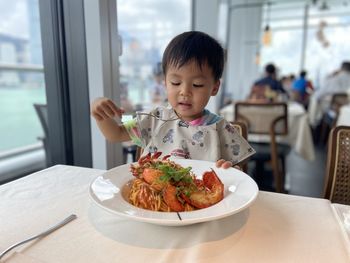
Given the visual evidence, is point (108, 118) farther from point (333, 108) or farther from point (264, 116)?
point (333, 108)

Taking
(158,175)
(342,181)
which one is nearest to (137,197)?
(158,175)

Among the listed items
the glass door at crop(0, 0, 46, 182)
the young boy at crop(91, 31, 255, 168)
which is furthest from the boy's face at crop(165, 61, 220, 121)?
the glass door at crop(0, 0, 46, 182)

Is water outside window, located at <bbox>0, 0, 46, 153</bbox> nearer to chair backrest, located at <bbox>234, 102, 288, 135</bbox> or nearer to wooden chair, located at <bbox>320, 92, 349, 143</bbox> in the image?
chair backrest, located at <bbox>234, 102, 288, 135</bbox>

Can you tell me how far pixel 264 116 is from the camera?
221 cm

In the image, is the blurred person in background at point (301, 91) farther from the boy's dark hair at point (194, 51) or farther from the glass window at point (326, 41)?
the boy's dark hair at point (194, 51)

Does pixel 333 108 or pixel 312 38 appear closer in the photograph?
pixel 333 108

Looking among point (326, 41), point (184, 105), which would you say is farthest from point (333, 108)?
point (326, 41)

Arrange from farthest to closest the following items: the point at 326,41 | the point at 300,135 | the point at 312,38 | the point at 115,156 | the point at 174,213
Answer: the point at 312,38 < the point at 326,41 < the point at 300,135 < the point at 115,156 < the point at 174,213

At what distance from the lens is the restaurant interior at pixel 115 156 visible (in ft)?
1.54

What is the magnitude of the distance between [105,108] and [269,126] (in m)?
1.75

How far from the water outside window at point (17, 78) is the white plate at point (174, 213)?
1233 mm

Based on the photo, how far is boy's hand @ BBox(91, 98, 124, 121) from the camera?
72cm

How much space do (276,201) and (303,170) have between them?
2751 mm

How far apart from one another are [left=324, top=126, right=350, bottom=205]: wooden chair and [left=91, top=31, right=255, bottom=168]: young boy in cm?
31
